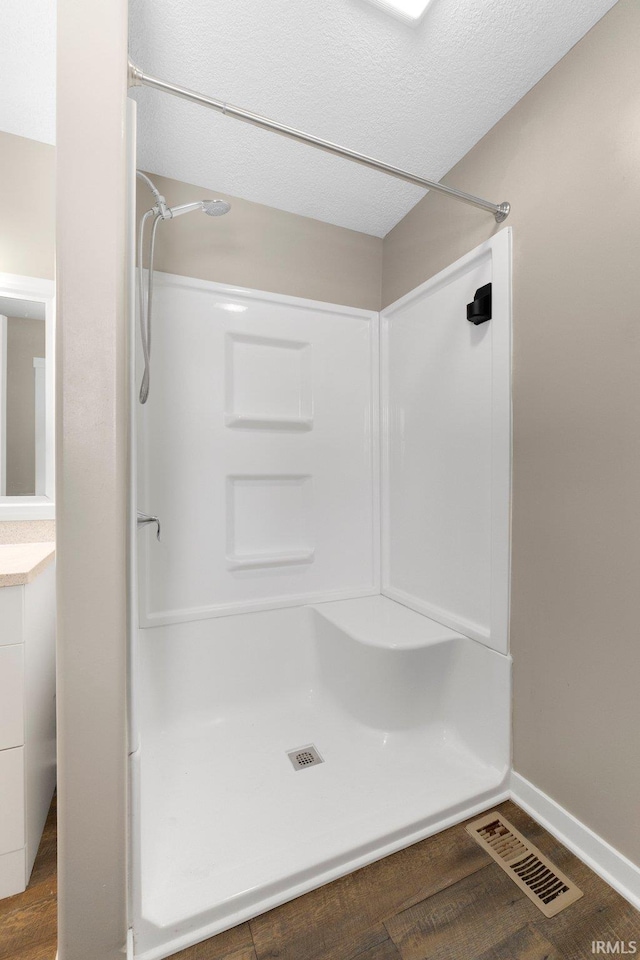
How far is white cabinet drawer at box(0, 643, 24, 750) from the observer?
3.50ft

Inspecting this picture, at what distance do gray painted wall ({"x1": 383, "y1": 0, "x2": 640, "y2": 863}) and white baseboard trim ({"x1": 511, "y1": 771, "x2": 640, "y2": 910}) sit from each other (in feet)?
0.09

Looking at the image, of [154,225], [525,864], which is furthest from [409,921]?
[154,225]

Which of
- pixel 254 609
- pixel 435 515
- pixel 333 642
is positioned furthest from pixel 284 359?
pixel 333 642

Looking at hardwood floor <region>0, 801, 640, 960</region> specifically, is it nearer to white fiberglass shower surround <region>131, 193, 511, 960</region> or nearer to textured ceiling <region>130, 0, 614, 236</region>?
white fiberglass shower surround <region>131, 193, 511, 960</region>

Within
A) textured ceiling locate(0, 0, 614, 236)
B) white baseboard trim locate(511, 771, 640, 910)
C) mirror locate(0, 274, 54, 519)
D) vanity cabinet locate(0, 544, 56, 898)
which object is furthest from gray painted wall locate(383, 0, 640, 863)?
mirror locate(0, 274, 54, 519)

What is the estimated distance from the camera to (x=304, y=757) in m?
1.51

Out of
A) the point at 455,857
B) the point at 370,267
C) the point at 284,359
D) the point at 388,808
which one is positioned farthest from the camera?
the point at 370,267

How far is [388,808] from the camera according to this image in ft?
4.16

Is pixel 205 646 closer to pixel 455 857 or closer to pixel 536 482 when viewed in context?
pixel 455 857

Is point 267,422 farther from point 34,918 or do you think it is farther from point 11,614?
point 34,918

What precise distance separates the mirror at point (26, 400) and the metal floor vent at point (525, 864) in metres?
1.78

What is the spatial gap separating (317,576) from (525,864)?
1181 mm

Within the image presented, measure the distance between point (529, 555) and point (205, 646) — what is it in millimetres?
1312

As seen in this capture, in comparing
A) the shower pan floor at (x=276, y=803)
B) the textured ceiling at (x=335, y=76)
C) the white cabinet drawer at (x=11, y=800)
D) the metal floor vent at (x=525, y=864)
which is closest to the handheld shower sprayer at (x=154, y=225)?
the textured ceiling at (x=335, y=76)
